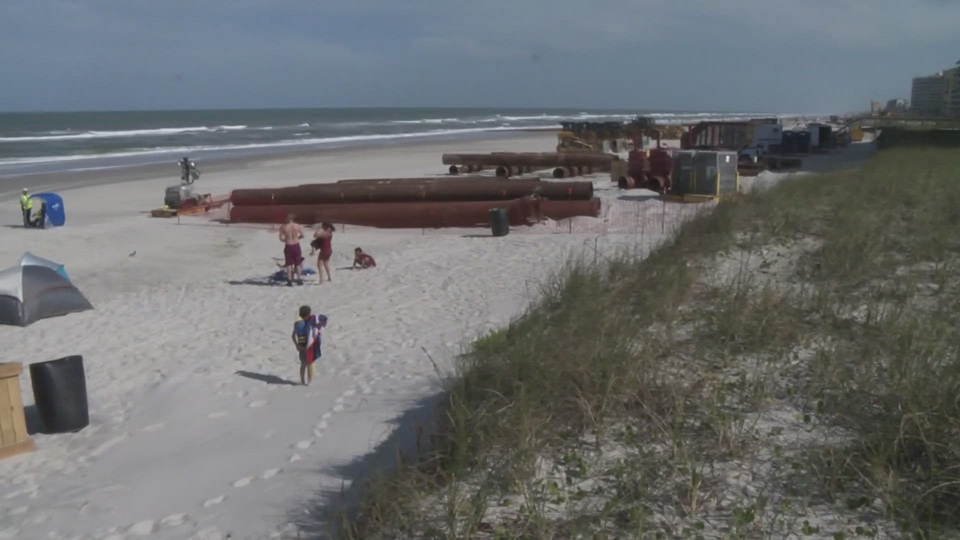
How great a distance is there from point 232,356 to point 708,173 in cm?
1493

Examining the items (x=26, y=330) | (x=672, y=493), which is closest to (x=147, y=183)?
(x=26, y=330)

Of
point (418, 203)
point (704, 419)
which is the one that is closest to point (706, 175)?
point (418, 203)

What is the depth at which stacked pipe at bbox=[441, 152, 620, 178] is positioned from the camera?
→ 105ft

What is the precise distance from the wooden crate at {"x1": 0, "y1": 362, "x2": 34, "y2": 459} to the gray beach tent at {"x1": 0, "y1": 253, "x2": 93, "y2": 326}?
4741 mm

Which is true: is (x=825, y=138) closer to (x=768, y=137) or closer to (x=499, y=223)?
(x=768, y=137)

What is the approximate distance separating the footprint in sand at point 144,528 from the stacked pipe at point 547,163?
26.6 metres

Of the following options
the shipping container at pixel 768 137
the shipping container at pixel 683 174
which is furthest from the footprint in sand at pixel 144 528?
the shipping container at pixel 768 137

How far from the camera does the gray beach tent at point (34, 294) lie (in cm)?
1191

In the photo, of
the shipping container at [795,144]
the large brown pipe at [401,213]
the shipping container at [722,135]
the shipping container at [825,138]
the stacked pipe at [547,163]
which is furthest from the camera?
the shipping container at [825,138]

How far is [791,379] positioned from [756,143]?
3667cm

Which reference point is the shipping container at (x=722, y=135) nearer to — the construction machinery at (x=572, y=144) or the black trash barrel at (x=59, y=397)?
the construction machinery at (x=572, y=144)

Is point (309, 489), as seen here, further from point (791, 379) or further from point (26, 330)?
point (26, 330)

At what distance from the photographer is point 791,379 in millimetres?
5738

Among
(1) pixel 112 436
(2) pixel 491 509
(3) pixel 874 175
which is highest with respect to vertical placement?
(3) pixel 874 175
